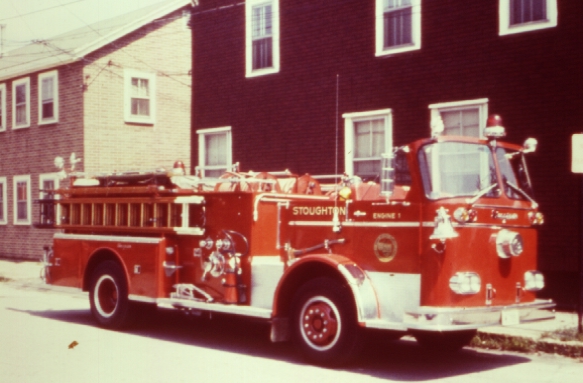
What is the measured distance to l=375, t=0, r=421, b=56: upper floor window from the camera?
15.8m

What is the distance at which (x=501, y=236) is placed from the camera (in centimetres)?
885

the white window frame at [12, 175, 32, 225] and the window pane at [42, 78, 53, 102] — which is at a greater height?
the window pane at [42, 78, 53, 102]

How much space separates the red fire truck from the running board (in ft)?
0.06

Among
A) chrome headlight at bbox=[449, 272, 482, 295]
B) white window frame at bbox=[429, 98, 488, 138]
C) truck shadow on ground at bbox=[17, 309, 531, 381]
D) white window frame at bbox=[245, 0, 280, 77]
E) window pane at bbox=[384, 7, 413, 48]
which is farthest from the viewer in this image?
white window frame at bbox=[245, 0, 280, 77]

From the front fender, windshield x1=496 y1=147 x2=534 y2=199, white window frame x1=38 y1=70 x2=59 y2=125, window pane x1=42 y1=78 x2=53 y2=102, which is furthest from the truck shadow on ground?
window pane x1=42 y1=78 x2=53 y2=102

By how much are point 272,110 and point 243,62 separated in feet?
4.94

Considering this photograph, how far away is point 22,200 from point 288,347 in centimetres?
1996

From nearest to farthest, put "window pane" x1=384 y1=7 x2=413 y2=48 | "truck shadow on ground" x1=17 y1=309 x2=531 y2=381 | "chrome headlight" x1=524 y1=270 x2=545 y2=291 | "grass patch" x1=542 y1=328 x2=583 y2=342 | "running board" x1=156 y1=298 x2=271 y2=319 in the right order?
"truck shadow on ground" x1=17 y1=309 x2=531 y2=381, "chrome headlight" x1=524 y1=270 x2=545 y2=291, "running board" x1=156 y1=298 x2=271 y2=319, "grass patch" x1=542 y1=328 x2=583 y2=342, "window pane" x1=384 y1=7 x2=413 y2=48

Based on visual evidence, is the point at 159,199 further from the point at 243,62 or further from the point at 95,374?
the point at 243,62

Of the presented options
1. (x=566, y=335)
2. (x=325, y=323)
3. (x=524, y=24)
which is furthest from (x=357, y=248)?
(x=524, y=24)

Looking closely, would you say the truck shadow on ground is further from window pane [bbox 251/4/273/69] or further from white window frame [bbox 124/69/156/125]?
white window frame [bbox 124/69/156/125]

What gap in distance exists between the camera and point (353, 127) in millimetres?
16875

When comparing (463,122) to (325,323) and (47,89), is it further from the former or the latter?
(47,89)

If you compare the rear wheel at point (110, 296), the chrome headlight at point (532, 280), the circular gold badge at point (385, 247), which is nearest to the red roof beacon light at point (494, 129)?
the chrome headlight at point (532, 280)
